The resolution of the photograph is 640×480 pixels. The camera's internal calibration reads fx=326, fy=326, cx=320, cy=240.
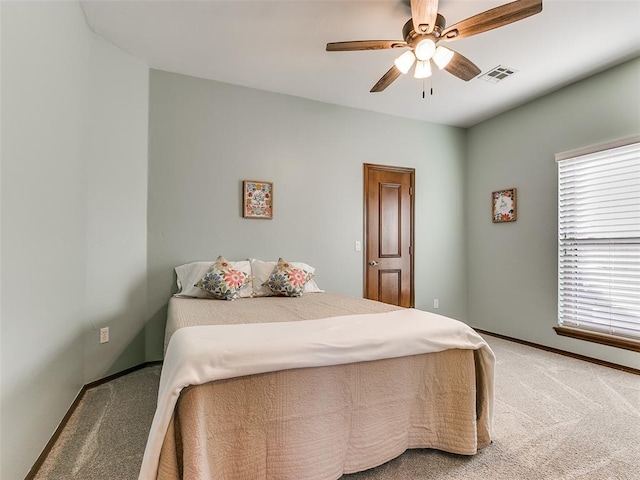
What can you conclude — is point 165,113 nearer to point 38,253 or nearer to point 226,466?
point 38,253

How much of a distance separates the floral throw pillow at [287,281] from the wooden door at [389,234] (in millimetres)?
1161

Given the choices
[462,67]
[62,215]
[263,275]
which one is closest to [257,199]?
[263,275]

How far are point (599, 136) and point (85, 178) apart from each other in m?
4.49

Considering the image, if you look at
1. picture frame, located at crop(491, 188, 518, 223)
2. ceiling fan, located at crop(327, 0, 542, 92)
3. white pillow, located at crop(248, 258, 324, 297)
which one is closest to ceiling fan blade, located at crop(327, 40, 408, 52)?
ceiling fan, located at crop(327, 0, 542, 92)

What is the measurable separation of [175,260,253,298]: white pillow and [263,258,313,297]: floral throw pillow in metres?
0.21

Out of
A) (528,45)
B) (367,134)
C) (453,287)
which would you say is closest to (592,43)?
(528,45)

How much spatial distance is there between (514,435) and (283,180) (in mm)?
2864

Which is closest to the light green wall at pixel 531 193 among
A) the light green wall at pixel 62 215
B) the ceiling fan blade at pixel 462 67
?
the ceiling fan blade at pixel 462 67

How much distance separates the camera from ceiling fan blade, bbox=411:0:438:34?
1.83 m

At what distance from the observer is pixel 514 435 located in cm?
188

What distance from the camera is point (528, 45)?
264cm

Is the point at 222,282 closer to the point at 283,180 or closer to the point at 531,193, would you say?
the point at 283,180

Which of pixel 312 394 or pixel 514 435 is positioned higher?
pixel 312 394

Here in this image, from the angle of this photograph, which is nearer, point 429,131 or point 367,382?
point 367,382
